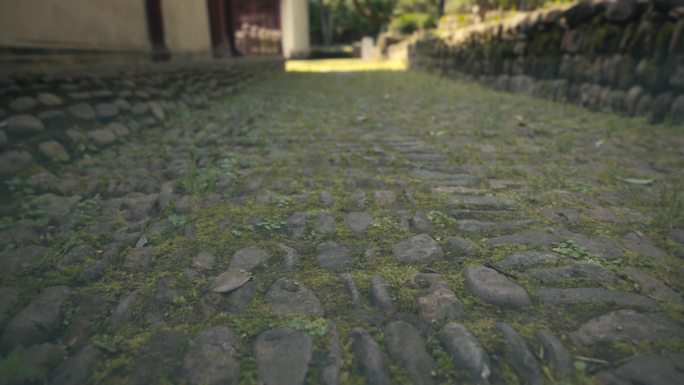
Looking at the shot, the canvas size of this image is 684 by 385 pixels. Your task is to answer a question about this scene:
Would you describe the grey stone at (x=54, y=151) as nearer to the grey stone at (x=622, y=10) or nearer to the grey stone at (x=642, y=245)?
the grey stone at (x=642, y=245)

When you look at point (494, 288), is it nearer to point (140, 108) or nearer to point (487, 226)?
point (487, 226)

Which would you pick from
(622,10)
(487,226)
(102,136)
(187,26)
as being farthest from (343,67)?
(487,226)

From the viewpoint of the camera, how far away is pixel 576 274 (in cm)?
147

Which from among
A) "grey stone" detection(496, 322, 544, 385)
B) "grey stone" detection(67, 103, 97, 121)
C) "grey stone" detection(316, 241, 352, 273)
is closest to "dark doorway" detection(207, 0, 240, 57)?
"grey stone" detection(67, 103, 97, 121)

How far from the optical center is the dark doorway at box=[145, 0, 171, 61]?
5441 millimetres

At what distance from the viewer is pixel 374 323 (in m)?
1.26

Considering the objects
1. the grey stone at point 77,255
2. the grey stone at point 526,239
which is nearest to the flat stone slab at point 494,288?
the grey stone at point 526,239

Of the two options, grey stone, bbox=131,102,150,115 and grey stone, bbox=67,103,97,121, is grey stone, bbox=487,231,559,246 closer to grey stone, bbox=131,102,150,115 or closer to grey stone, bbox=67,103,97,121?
grey stone, bbox=67,103,97,121

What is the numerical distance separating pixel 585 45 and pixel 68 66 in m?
5.58

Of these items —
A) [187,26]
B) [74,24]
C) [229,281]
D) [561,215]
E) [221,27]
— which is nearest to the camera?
[229,281]

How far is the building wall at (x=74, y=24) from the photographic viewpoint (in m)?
3.25

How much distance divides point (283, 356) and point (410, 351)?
1.15 feet

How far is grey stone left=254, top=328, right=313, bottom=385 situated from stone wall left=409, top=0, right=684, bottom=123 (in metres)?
4.27

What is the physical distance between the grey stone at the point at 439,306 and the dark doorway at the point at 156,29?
17.4ft
